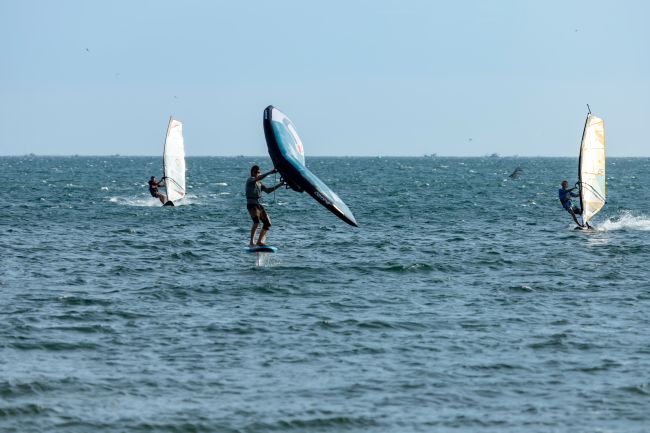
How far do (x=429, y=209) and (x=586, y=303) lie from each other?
3183 centimetres

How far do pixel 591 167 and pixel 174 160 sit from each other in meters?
22.6

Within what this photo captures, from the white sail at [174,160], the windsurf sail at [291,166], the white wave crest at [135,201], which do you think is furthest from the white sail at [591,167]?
the white wave crest at [135,201]

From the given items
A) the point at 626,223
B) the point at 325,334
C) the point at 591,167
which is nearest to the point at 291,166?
the point at 325,334

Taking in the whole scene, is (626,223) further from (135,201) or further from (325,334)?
(135,201)

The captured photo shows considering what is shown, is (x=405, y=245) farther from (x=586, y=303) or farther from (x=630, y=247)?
(x=586, y=303)

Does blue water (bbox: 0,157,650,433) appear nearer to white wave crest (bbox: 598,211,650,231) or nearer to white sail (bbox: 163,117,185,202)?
white wave crest (bbox: 598,211,650,231)

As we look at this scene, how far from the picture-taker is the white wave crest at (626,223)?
39719 mm

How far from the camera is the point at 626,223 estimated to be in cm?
4203

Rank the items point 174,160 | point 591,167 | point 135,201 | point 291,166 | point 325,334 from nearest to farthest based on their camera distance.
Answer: point 325,334, point 291,166, point 591,167, point 174,160, point 135,201

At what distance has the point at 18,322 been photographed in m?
19.0

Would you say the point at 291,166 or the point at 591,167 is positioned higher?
the point at 291,166

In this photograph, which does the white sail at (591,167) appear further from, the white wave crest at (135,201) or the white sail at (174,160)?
the white wave crest at (135,201)

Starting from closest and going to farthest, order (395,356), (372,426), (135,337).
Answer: (372,426)
(395,356)
(135,337)

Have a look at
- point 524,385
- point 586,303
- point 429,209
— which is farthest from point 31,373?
point 429,209
